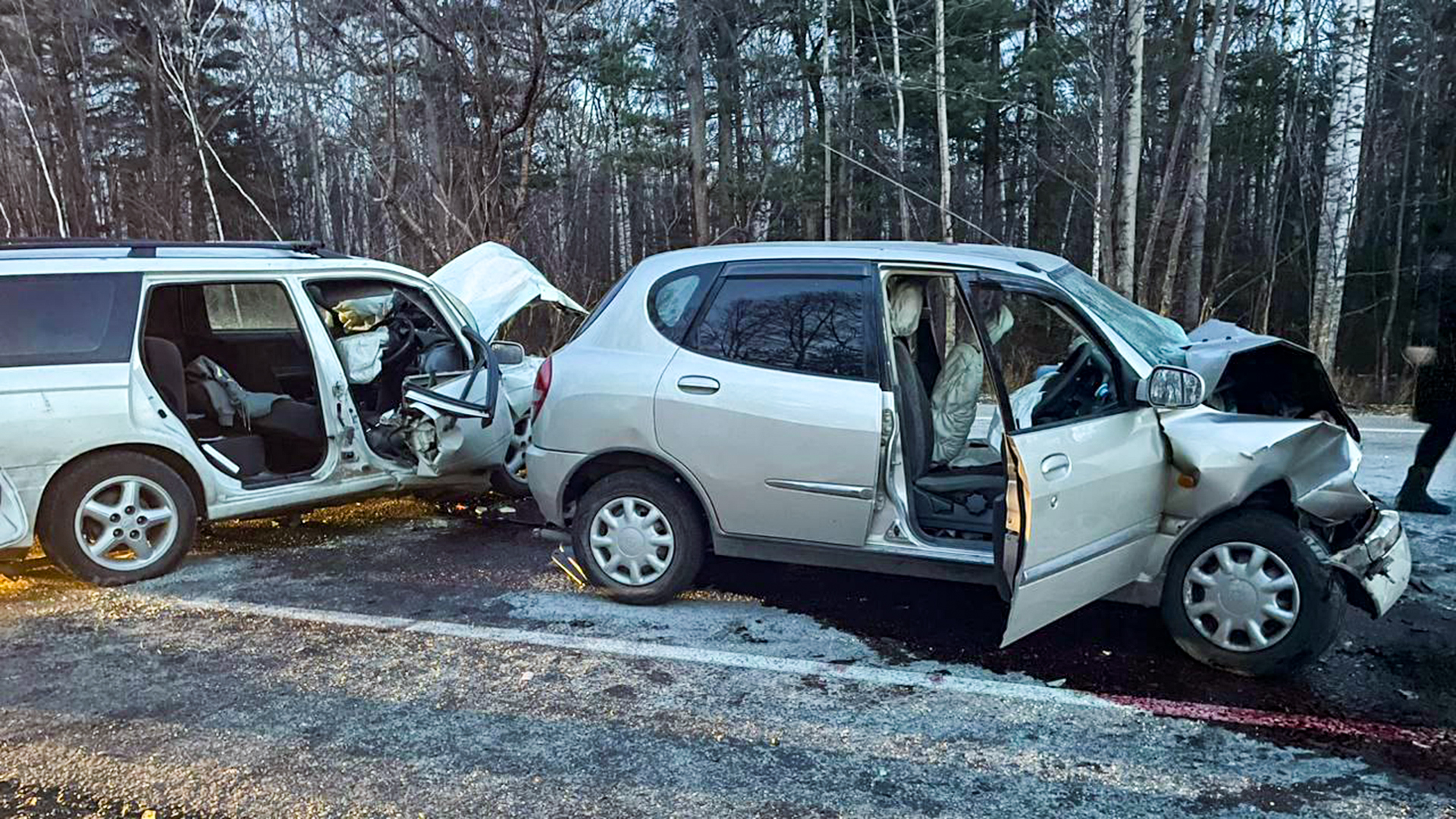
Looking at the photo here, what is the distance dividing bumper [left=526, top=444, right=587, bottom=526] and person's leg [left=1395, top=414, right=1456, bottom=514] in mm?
5359

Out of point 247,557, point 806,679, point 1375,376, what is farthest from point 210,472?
point 1375,376

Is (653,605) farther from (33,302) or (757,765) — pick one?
(33,302)

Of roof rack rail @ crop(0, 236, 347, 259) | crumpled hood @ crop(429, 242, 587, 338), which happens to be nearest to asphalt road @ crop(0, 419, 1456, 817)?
roof rack rail @ crop(0, 236, 347, 259)

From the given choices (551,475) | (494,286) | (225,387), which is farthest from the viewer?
(494,286)

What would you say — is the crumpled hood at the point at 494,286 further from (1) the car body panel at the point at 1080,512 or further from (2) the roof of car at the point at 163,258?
(1) the car body panel at the point at 1080,512

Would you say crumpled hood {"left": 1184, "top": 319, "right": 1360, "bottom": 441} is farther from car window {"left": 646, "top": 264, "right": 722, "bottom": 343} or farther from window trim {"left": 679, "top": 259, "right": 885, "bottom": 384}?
car window {"left": 646, "top": 264, "right": 722, "bottom": 343}

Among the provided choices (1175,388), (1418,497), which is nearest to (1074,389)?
(1175,388)

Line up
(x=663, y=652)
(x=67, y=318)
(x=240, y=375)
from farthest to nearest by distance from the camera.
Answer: (x=240, y=375) < (x=67, y=318) < (x=663, y=652)

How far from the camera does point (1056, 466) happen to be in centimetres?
347

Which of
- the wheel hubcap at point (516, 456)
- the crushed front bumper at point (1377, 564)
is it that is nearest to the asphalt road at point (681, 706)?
the crushed front bumper at point (1377, 564)

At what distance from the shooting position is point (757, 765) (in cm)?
303

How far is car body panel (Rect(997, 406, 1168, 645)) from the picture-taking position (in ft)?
11.0

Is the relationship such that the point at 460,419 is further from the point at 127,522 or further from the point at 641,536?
the point at 641,536

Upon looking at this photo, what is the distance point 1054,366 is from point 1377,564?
198cm
